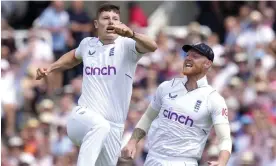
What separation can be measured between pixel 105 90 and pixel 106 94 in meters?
0.05

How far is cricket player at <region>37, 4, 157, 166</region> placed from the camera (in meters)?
12.8

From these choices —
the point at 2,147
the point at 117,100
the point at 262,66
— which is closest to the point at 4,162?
the point at 2,147

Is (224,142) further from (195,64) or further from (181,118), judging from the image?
(195,64)

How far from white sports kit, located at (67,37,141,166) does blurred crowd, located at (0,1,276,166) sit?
187 inches

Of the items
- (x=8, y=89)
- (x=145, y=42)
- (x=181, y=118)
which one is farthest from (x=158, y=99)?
(x=8, y=89)

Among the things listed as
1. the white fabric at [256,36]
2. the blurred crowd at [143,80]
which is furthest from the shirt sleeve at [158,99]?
the white fabric at [256,36]

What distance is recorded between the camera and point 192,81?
42.5 feet

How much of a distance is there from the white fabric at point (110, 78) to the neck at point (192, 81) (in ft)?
2.09

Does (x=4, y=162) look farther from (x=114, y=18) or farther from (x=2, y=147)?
(x=114, y=18)

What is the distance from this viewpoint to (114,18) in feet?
42.3

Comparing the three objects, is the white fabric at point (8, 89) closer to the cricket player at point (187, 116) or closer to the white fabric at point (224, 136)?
the cricket player at point (187, 116)

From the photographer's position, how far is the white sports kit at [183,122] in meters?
12.8

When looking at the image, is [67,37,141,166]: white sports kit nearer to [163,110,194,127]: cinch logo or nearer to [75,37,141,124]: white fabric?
[75,37,141,124]: white fabric

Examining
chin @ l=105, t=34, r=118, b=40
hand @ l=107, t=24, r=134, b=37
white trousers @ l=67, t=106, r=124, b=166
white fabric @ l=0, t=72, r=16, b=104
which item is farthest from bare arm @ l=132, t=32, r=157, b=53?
white fabric @ l=0, t=72, r=16, b=104
